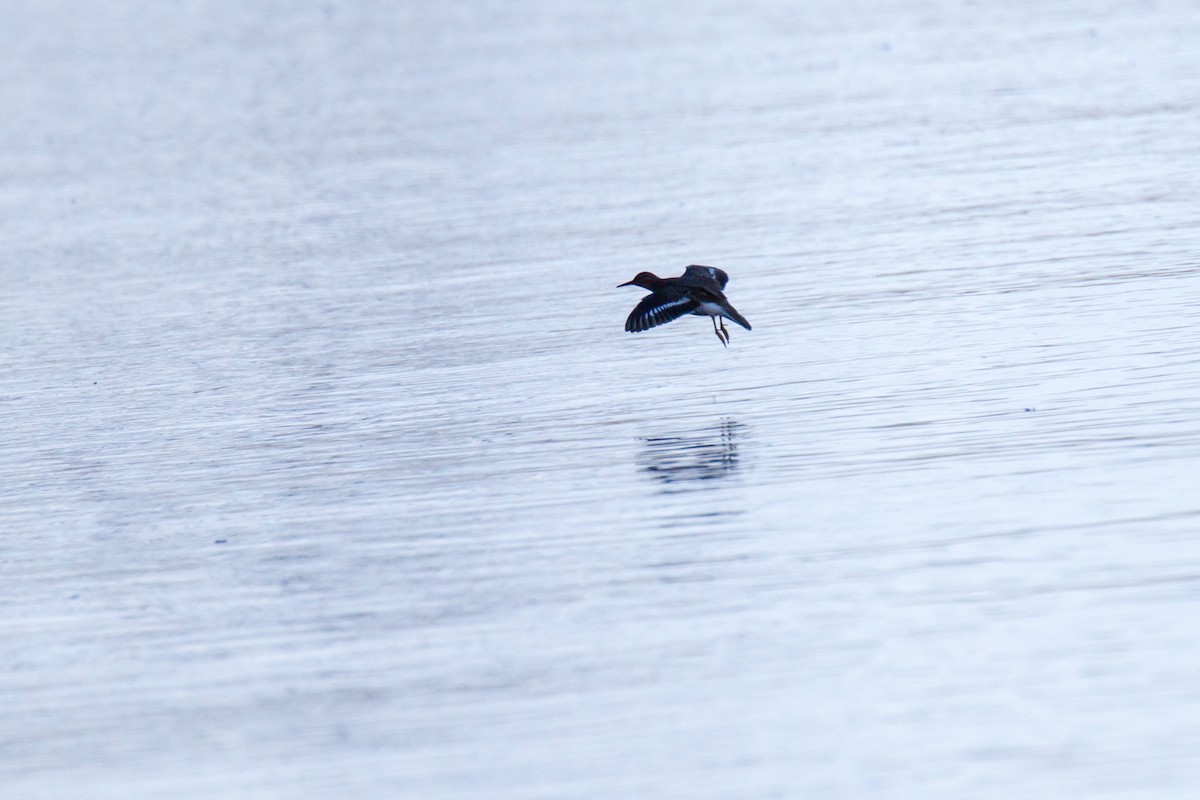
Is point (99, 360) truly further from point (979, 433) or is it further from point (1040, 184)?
point (1040, 184)

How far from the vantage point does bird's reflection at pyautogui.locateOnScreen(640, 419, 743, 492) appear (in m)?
9.28

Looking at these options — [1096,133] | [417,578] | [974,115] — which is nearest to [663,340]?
[417,578]

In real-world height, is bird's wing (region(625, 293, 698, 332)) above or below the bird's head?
below

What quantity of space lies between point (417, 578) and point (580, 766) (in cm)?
210

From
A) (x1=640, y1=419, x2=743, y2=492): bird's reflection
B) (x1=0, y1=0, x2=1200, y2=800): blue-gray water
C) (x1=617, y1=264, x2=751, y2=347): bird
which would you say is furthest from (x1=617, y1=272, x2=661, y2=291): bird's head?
(x1=640, y1=419, x2=743, y2=492): bird's reflection

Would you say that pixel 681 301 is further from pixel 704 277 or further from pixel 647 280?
pixel 647 280

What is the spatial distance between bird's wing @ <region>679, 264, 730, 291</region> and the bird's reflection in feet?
4.68

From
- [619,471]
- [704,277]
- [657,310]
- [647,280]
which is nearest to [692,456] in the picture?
[619,471]

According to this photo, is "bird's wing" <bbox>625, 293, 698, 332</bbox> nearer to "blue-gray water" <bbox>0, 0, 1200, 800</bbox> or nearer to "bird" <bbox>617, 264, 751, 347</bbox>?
Result: "bird" <bbox>617, 264, 751, 347</bbox>

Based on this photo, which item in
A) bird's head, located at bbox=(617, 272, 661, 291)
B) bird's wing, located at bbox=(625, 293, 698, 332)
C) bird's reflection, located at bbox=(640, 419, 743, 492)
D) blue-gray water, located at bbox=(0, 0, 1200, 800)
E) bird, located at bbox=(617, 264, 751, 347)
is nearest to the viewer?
blue-gray water, located at bbox=(0, 0, 1200, 800)

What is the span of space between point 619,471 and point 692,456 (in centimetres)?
41

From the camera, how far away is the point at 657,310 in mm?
11516

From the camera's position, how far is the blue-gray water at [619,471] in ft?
21.2

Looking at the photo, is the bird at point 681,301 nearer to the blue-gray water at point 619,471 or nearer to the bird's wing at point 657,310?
the bird's wing at point 657,310
